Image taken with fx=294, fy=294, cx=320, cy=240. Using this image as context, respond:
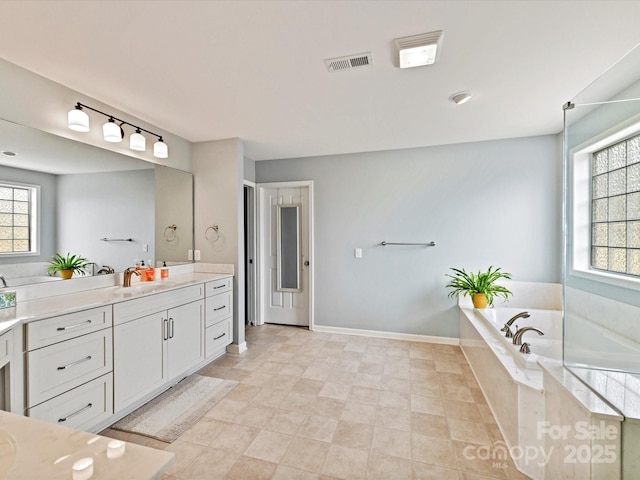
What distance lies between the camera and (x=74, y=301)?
6.41ft

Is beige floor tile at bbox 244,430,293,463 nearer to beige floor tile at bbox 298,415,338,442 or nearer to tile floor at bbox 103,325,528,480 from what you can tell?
tile floor at bbox 103,325,528,480

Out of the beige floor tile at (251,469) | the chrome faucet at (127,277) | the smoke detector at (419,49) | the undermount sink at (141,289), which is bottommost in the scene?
the beige floor tile at (251,469)

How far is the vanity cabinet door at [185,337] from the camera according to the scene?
2498 millimetres

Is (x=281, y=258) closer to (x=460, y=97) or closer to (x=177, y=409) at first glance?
(x=177, y=409)

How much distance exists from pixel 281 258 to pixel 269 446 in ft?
8.93

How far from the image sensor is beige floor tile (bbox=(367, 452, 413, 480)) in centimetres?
→ 164

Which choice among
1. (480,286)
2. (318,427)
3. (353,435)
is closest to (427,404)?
(353,435)

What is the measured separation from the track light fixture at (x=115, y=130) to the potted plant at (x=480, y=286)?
11.6ft

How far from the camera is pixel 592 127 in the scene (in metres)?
1.62

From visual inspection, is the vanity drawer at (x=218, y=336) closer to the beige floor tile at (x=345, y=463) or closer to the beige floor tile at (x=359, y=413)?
the beige floor tile at (x=359, y=413)

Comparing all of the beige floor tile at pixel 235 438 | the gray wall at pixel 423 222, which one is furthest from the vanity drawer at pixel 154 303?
the gray wall at pixel 423 222

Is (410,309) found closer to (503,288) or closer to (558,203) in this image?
(503,288)

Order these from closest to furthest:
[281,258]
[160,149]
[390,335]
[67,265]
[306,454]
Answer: [306,454]
[67,265]
[160,149]
[390,335]
[281,258]

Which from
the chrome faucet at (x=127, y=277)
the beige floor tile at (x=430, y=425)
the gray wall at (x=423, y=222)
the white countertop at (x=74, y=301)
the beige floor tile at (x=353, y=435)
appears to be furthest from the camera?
the gray wall at (x=423, y=222)
